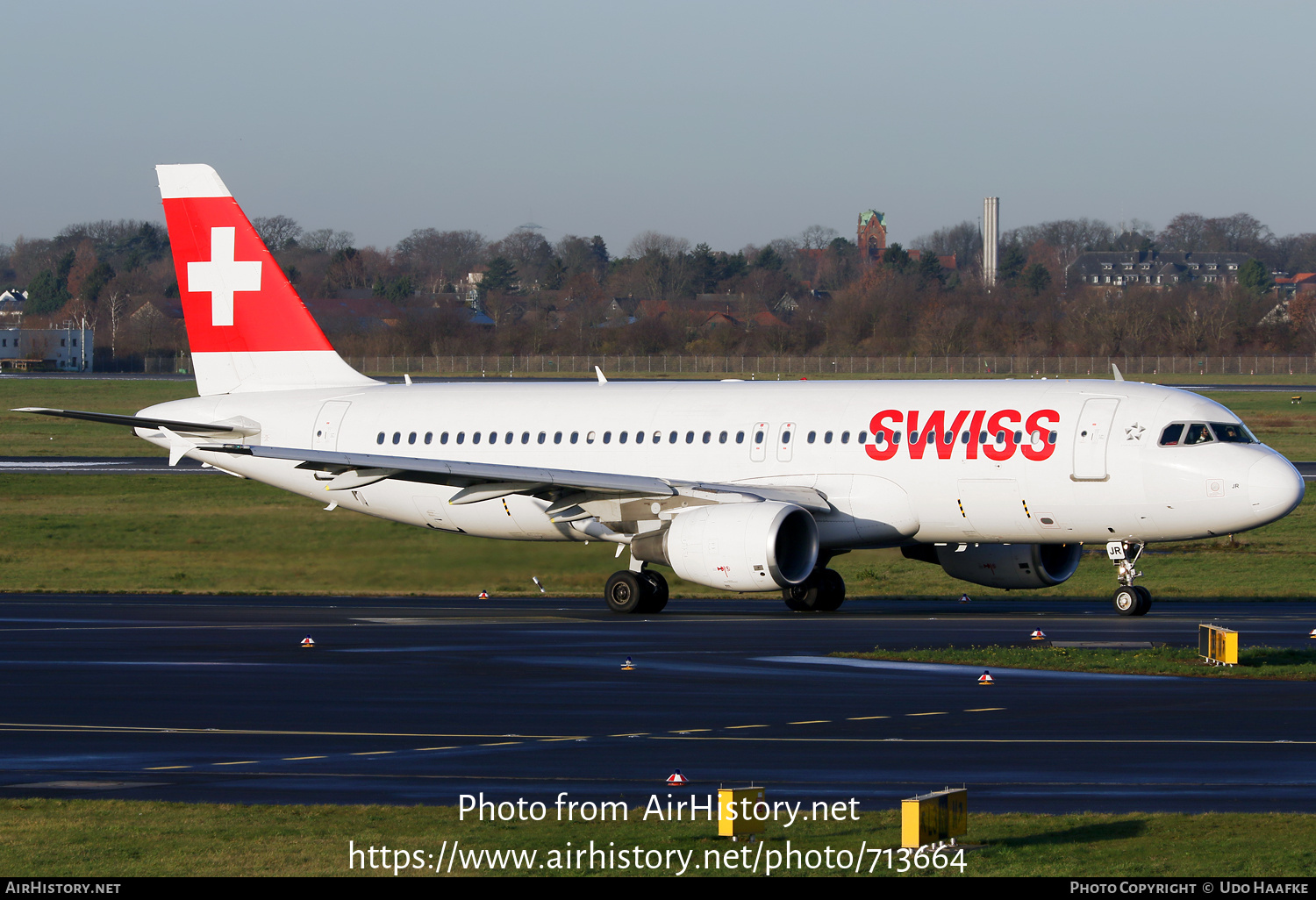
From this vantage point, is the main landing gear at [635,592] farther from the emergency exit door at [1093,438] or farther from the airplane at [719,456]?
the emergency exit door at [1093,438]

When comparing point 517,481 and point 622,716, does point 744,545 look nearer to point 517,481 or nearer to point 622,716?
point 517,481

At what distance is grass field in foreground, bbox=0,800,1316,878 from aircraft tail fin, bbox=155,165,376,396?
84.7ft

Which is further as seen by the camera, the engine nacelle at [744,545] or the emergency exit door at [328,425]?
the emergency exit door at [328,425]

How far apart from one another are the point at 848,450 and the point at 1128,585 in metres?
5.51

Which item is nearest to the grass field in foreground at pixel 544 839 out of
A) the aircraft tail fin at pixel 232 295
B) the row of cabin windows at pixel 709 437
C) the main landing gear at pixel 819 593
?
the row of cabin windows at pixel 709 437

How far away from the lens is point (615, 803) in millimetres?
14078

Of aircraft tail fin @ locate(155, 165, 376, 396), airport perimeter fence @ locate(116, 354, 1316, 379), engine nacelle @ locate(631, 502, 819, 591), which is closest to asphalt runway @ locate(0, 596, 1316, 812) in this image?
engine nacelle @ locate(631, 502, 819, 591)

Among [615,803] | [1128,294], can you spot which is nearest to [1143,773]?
[615,803]

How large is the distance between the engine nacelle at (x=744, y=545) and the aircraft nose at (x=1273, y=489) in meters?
7.46

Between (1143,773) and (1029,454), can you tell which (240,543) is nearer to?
(1029,454)

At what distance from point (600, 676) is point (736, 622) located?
8295 mm

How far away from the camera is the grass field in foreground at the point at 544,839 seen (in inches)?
465

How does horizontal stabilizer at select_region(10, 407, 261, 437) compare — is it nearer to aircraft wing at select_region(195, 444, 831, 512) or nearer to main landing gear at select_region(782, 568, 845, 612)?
aircraft wing at select_region(195, 444, 831, 512)

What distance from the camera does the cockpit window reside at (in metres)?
30.6
